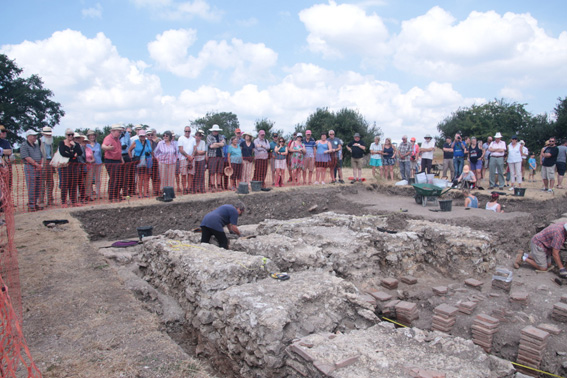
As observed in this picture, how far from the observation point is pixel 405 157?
15.3 meters

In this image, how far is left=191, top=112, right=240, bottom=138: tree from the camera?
40900 millimetres

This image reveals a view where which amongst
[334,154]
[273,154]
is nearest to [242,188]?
[273,154]

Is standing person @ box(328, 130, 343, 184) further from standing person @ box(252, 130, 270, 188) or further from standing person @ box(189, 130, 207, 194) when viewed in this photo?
standing person @ box(189, 130, 207, 194)

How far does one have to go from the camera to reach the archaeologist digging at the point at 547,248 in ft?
22.1

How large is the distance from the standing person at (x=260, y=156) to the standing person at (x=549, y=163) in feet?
30.2

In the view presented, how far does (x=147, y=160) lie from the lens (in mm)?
11406

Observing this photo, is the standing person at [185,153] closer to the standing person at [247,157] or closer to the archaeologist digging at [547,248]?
the standing person at [247,157]

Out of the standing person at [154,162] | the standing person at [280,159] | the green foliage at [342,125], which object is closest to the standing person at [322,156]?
the standing person at [280,159]

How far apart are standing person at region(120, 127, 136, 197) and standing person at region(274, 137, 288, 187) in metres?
5.06

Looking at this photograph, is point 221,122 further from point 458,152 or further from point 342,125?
point 458,152

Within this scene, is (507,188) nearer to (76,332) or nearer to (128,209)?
(128,209)

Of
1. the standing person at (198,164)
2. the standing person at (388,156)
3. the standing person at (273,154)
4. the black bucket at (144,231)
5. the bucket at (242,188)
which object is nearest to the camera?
the black bucket at (144,231)

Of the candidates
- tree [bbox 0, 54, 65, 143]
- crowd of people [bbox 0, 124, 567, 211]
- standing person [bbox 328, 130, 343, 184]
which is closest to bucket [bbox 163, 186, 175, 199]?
crowd of people [bbox 0, 124, 567, 211]

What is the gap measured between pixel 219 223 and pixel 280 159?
25.5 ft
